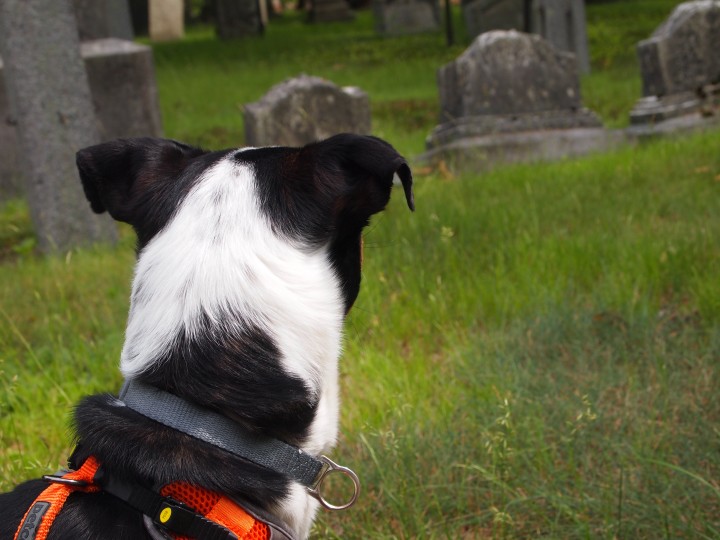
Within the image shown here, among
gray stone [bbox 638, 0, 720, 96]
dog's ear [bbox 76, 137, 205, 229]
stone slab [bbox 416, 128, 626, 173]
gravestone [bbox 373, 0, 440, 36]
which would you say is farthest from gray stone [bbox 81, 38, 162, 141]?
gravestone [bbox 373, 0, 440, 36]

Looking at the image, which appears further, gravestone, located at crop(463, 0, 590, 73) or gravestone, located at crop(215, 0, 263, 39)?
gravestone, located at crop(215, 0, 263, 39)

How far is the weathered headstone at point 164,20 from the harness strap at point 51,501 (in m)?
25.2

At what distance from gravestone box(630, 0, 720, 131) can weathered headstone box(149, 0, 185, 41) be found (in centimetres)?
1963

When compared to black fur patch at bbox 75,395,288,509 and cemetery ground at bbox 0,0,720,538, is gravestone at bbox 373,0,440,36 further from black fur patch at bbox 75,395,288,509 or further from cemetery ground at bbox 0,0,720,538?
black fur patch at bbox 75,395,288,509

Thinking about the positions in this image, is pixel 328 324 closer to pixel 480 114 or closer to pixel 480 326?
pixel 480 326

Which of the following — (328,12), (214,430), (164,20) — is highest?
(164,20)

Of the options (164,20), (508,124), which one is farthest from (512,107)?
(164,20)

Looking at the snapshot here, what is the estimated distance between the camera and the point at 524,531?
106 inches

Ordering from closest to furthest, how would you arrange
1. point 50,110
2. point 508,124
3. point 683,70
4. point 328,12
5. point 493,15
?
point 50,110, point 508,124, point 683,70, point 493,15, point 328,12

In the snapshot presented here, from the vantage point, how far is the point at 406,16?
21.2 meters

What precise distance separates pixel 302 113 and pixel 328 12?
67.6ft

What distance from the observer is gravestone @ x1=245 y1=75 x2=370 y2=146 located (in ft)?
22.7

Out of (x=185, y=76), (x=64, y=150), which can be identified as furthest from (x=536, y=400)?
(x=185, y=76)

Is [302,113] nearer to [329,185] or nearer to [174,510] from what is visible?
[329,185]
